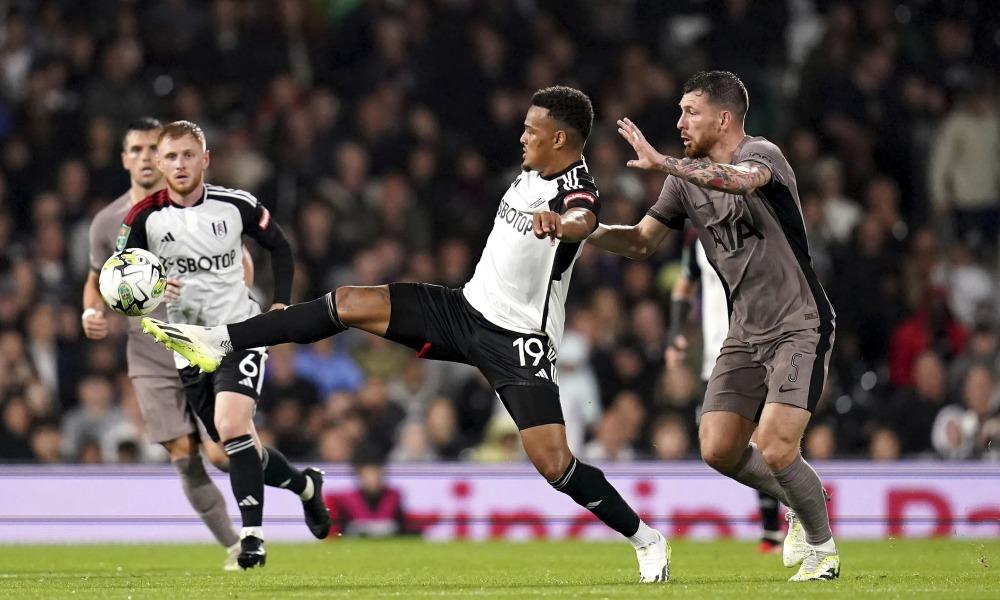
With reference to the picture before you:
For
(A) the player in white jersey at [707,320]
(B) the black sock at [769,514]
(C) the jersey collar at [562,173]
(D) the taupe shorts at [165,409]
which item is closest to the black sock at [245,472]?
(D) the taupe shorts at [165,409]

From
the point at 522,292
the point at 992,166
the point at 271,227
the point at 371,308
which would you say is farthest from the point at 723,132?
the point at 992,166

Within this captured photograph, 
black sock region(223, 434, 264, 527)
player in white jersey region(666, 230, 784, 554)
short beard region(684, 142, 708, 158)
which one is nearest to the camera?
short beard region(684, 142, 708, 158)

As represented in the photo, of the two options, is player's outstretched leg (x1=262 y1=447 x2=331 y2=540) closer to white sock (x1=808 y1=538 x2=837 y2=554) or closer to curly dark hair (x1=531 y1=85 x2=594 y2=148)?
curly dark hair (x1=531 y1=85 x2=594 y2=148)

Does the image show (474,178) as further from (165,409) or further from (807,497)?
(807,497)

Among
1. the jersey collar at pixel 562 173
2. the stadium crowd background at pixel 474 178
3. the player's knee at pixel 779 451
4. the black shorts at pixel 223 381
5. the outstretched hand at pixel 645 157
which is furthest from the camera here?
the stadium crowd background at pixel 474 178

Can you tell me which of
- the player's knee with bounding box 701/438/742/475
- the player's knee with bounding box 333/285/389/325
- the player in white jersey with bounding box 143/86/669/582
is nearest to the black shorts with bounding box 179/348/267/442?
the player in white jersey with bounding box 143/86/669/582

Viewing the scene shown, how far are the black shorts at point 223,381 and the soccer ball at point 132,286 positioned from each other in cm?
65

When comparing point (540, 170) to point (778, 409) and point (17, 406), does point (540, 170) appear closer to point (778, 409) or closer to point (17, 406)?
point (778, 409)

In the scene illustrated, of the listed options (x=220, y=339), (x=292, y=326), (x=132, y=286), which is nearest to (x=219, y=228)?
(x=132, y=286)

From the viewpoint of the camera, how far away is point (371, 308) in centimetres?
764

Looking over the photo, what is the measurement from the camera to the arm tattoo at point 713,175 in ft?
23.4

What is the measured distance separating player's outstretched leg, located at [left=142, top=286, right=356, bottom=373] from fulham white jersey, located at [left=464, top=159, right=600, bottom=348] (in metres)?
0.55

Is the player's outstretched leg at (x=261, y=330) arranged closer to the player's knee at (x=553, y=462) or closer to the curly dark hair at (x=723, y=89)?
the player's knee at (x=553, y=462)

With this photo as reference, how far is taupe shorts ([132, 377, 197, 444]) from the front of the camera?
30.9 feet
